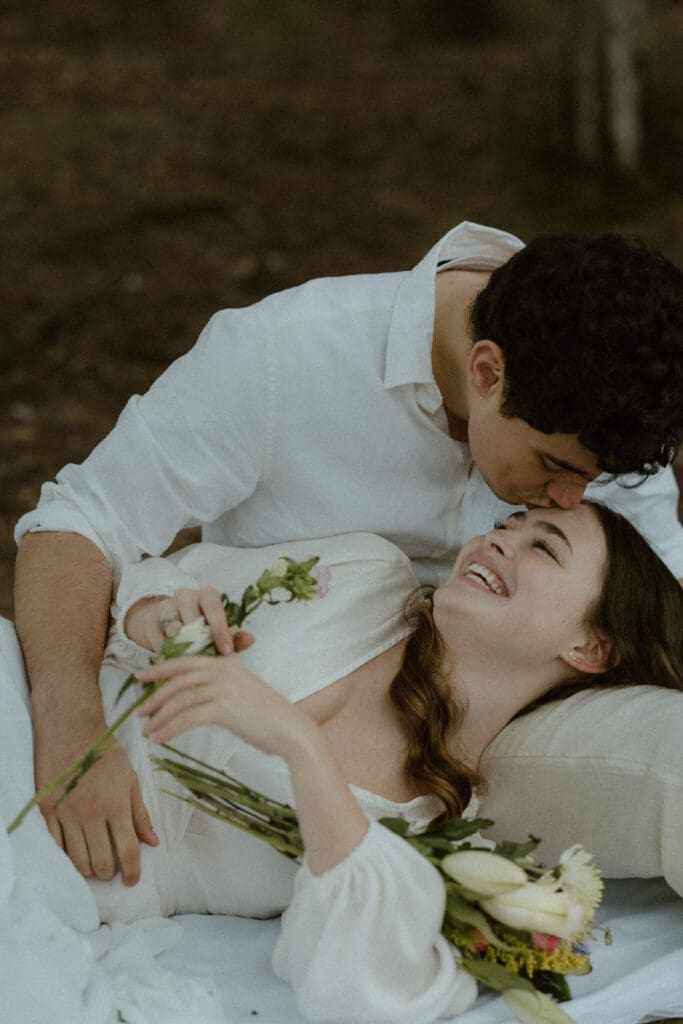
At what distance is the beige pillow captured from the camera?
2746 mm

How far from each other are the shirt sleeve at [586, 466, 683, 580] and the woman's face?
2.01 feet

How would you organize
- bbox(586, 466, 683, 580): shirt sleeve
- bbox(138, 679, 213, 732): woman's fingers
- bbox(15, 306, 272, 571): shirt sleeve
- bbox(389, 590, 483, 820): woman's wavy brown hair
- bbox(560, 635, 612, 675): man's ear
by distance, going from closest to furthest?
bbox(138, 679, 213, 732): woman's fingers < bbox(389, 590, 483, 820): woman's wavy brown hair < bbox(560, 635, 612, 675): man's ear < bbox(15, 306, 272, 571): shirt sleeve < bbox(586, 466, 683, 580): shirt sleeve

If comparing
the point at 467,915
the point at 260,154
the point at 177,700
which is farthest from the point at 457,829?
the point at 260,154

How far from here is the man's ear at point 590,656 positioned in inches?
115

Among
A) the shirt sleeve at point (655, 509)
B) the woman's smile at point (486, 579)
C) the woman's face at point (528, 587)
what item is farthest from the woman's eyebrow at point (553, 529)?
the shirt sleeve at point (655, 509)

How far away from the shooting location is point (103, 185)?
26.0 ft

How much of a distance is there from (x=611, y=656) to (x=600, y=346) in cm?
82

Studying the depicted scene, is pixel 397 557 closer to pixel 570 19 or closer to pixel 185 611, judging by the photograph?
pixel 185 611

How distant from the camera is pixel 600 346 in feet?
8.09

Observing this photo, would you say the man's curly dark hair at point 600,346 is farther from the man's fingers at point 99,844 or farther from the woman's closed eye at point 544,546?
the man's fingers at point 99,844

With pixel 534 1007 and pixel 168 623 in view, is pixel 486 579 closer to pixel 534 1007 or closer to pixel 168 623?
pixel 168 623

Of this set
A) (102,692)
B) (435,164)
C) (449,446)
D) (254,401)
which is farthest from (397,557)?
(435,164)

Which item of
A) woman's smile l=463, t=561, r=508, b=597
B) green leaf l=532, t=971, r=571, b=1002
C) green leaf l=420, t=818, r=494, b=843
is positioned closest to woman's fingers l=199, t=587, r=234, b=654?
green leaf l=420, t=818, r=494, b=843

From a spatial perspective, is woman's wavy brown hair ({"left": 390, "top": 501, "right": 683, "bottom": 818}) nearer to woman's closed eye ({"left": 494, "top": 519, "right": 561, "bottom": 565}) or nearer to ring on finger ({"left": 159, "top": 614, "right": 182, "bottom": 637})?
woman's closed eye ({"left": 494, "top": 519, "right": 561, "bottom": 565})
